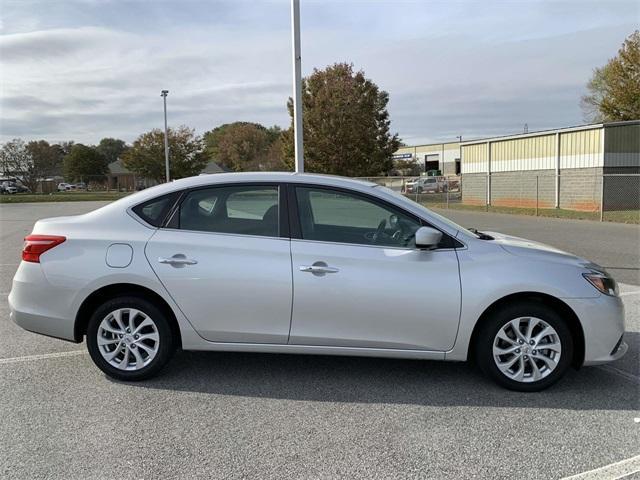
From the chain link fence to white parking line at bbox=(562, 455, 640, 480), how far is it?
48.5 feet

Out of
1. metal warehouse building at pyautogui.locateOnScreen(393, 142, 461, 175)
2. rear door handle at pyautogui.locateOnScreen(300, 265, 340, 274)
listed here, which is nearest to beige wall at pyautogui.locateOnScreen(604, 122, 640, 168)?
rear door handle at pyautogui.locateOnScreen(300, 265, 340, 274)

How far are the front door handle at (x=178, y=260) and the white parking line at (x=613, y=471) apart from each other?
287 centimetres

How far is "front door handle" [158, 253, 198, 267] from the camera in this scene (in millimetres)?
4137

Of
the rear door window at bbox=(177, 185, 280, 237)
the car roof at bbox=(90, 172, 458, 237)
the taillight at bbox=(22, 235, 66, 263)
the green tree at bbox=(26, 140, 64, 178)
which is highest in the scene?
the green tree at bbox=(26, 140, 64, 178)

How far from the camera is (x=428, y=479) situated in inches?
115

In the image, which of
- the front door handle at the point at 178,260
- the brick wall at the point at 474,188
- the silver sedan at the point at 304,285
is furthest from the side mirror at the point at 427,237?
the brick wall at the point at 474,188

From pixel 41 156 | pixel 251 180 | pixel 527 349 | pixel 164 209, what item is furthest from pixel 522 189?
pixel 41 156

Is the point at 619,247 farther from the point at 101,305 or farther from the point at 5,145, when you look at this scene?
the point at 5,145

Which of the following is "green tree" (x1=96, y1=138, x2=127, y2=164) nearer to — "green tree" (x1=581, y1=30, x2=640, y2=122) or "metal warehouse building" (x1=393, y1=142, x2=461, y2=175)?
"metal warehouse building" (x1=393, y1=142, x2=461, y2=175)

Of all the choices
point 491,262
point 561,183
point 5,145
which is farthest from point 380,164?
point 5,145

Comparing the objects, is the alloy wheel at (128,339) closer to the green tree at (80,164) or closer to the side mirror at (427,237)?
the side mirror at (427,237)

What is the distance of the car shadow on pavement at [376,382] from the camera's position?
3.98 meters

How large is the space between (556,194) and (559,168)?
1.26 m

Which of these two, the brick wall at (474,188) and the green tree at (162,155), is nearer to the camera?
the brick wall at (474,188)
